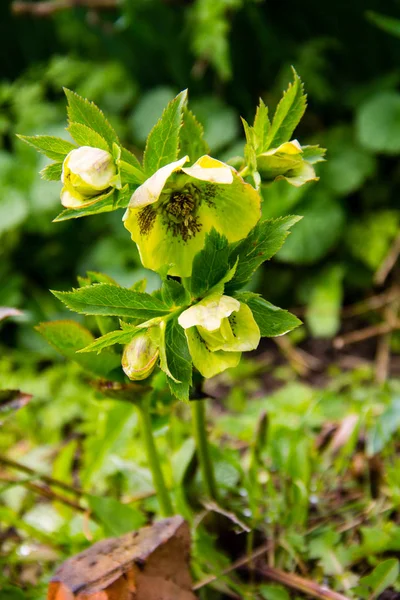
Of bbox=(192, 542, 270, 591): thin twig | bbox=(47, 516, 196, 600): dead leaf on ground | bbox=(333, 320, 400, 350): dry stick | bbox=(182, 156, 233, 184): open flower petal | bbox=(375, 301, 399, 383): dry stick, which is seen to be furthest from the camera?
bbox=(333, 320, 400, 350): dry stick

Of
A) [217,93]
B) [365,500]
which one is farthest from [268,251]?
[217,93]

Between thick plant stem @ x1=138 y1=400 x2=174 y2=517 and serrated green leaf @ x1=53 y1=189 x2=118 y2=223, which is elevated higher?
serrated green leaf @ x1=53 y1=189 x2=118 y2=223

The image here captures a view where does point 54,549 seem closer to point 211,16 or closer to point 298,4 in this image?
point 211,16

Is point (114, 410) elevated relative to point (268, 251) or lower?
lower

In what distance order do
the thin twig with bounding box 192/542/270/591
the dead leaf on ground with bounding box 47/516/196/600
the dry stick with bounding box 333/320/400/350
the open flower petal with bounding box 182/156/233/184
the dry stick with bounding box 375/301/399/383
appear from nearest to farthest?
Answer: the open flower petal with bounding box 182/156/233/184 → the dead leaf on ground with bounding box 47/516/196/600 → the thin twig with bounding box 192/542/270/591 → the dry stick with bounding box 375/301/399/383 → the dry stick with bounding box 333/320/400/350

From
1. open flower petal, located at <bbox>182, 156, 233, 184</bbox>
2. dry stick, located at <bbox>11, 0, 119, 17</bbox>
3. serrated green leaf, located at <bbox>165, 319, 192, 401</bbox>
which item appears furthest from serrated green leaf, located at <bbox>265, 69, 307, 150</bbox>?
dry stick, located at <bbox>11, 0, 119, 17</bbox>

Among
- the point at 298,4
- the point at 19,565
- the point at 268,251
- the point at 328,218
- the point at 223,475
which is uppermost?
the point at 268,251

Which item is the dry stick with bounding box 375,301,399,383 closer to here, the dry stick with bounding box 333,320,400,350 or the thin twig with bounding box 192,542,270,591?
the dry stick with bounding box 333,320,400,350
